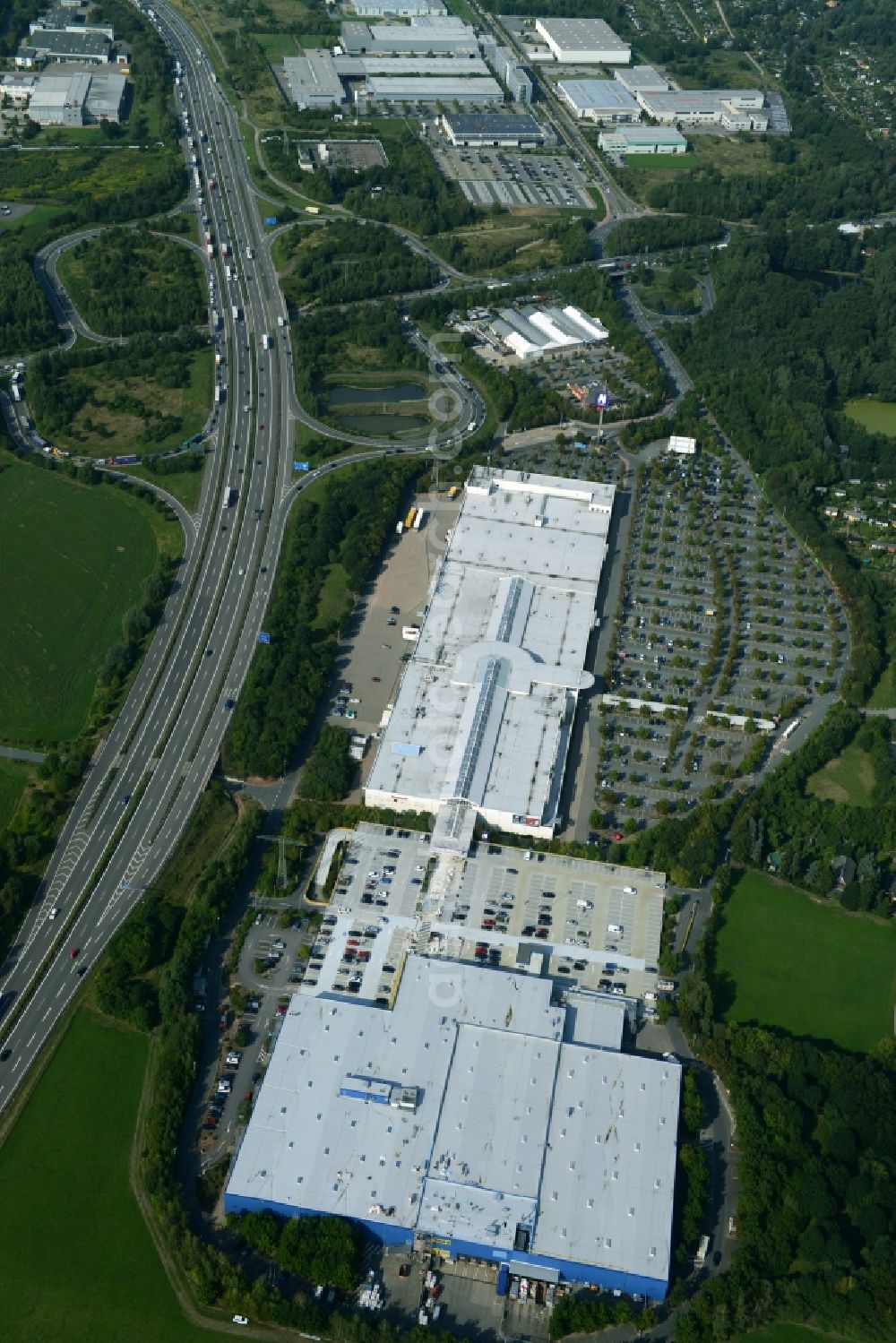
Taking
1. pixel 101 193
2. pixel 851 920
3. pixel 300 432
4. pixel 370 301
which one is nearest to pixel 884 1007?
pixel 851 920

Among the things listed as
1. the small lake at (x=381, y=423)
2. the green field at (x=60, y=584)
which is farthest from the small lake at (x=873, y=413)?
the green field at (x=60, y=584)

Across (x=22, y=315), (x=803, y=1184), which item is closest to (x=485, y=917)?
(x=803, y=1184)

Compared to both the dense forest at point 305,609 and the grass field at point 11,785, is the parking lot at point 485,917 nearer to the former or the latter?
the dense forest at point 305,609

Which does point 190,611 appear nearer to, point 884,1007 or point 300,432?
point 300,432

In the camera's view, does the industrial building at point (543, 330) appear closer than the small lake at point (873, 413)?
No

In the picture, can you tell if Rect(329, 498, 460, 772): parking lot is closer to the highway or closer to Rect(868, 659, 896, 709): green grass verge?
the highway

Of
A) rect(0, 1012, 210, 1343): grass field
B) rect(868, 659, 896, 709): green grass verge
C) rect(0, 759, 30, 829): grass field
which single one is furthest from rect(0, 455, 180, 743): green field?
rect(868, 659, 896, 709): green grass verge
